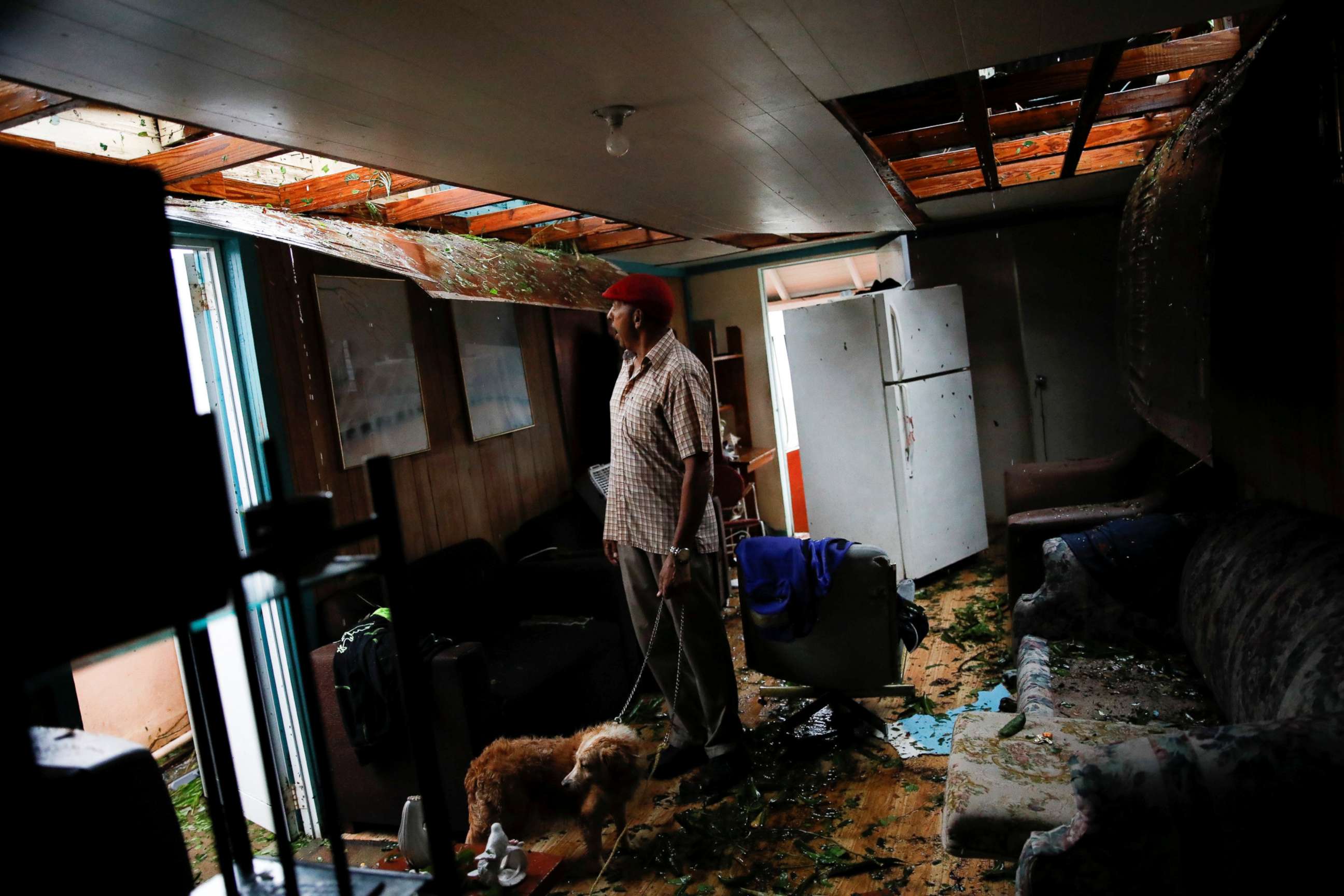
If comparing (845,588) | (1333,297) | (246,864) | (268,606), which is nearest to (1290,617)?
(1333,297)

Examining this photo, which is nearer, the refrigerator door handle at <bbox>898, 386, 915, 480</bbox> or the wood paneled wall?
the wood paneled wall

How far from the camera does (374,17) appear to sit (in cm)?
147

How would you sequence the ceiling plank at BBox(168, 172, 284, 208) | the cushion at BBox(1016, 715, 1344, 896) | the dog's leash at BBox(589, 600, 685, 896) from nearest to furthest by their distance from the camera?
the cushion at BBox(1016, 715, 1344, 896), the ceiling plank at BBox(168, 172, 284, 208), the dog's leash at BBox(589, 600, 685, 896)

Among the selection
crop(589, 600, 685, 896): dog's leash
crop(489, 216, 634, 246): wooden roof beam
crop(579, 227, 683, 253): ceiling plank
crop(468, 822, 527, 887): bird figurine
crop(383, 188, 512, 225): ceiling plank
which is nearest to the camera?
crop(468, 822, 527, 887): bird figurine

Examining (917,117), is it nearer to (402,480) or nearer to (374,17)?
(374,17)

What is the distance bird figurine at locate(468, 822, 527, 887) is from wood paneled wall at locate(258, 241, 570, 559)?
1.38 metres

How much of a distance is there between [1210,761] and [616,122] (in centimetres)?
188

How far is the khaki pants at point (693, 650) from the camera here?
2.92 m

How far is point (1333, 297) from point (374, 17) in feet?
7.55

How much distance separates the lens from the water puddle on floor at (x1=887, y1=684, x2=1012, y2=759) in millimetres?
3066

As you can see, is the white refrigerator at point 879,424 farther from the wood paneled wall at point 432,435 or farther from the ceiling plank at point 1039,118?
the ceiling plank at point 1039,118

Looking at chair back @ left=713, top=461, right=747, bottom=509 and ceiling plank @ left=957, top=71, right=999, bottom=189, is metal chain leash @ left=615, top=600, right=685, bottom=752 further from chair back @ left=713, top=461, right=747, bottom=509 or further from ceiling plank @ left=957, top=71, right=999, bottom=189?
ceiling plank @ left=957, top=71, right=999, bottom=189

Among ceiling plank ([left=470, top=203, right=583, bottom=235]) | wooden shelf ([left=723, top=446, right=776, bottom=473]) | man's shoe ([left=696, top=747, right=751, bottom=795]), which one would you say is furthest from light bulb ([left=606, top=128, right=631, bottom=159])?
wooden shelf ([left=723, top=446, right=776, bottom=473])

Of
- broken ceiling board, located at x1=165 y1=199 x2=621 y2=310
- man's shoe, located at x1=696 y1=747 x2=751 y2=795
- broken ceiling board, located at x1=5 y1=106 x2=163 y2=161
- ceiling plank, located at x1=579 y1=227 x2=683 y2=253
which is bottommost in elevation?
man's shoe, located at x1=696 y1=747 x2=751 y2=795
